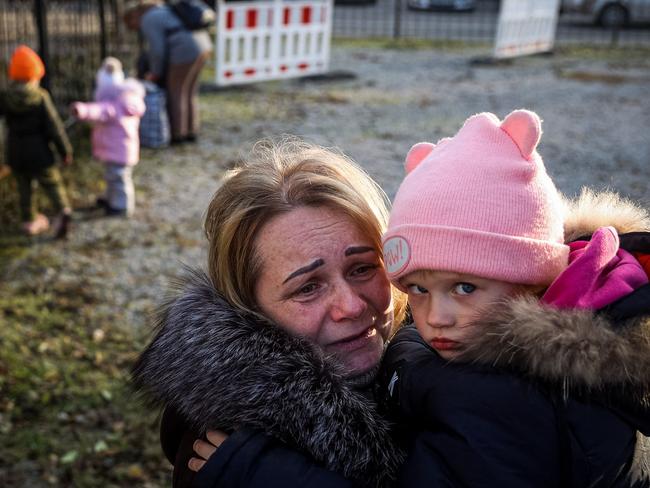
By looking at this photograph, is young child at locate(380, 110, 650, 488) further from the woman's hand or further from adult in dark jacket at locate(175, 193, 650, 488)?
the woman's hand

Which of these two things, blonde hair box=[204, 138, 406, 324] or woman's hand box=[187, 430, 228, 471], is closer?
woman's hand box=[187, 430, 228, 471]

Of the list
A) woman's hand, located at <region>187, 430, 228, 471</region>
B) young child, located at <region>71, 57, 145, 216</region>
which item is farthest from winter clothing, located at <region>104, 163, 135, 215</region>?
woman's hand, located at <region>187, 430, 228, 471</region>

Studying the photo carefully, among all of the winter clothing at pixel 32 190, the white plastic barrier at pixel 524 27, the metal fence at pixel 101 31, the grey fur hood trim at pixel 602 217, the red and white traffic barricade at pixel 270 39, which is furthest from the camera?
the white plastic barrier at pixel 524 27

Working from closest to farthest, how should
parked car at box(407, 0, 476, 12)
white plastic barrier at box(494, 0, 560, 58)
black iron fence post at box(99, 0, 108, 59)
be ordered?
black iron fence post at box(99, 0, 108, 59)
white plastic barrier at box(494, 0, 560, 58)
parked car at box(407, 0, 476, 12)

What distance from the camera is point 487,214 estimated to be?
1.74 m

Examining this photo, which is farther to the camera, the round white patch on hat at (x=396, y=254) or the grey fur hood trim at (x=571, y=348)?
the round white patch on hat at (x=396, y=254)

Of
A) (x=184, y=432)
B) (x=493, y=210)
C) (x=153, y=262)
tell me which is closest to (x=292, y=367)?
(x=184, y=432)

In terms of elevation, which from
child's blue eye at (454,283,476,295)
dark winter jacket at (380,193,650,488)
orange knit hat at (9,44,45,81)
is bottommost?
orange knit hat at (9,44,45,81)

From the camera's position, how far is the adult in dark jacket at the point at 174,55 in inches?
352

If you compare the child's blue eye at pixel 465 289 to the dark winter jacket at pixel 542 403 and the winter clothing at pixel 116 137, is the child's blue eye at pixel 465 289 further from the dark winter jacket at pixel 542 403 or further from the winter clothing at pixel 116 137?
the winter clothing at pixel 116 137

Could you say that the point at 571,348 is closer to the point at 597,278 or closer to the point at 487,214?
the point at 597,278

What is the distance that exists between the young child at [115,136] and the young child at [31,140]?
0.50 m

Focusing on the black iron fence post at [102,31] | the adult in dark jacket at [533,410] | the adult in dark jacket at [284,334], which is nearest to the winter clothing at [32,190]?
the black iron fence post at [102,31]

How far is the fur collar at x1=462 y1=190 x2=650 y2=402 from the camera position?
1.54m
